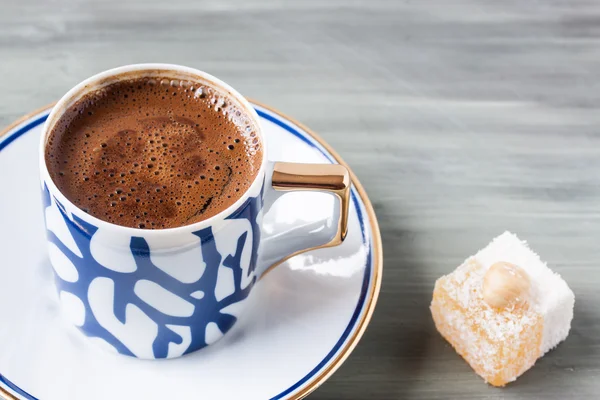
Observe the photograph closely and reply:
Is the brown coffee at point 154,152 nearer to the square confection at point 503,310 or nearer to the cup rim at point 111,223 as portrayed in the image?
the cup rim at point 111,223

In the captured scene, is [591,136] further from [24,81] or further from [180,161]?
[24,81]

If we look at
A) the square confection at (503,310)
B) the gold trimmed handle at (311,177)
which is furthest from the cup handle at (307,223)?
the square confection at (503,310)

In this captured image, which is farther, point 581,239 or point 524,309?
point 581,239

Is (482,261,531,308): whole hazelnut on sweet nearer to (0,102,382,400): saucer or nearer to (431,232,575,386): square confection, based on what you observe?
(431,232,575,386): square confection

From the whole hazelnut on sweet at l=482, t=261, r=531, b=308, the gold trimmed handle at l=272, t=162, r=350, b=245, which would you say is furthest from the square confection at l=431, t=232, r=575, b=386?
the gold trimmed handle at l=272, t=162, r=350, b=245

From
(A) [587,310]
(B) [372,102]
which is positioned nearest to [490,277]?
(A) [587,310]

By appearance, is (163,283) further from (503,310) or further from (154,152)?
(503,310)
